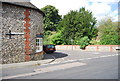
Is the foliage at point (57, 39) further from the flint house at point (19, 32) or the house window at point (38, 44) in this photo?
the flint house at point (19, 32)

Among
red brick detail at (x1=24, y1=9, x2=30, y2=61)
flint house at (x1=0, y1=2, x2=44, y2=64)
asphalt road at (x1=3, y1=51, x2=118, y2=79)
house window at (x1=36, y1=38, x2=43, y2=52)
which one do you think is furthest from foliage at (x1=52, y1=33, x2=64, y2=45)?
asphalt road at (x1=3, y1=51, x2=118, y2=79)

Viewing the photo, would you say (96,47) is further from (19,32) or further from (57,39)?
(19,32)

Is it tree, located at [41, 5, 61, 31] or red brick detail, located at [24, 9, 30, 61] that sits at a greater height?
tree, located at [41, 5, 61, 31]

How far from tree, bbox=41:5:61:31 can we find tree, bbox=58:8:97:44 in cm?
1256

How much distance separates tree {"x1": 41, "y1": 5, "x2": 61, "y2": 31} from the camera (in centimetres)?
4534

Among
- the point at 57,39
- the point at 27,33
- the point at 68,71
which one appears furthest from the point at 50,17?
the point at 68,71

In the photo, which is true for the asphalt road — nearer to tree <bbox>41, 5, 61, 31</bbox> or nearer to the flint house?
the flint house

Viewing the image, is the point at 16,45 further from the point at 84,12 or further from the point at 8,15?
the point at 84,12

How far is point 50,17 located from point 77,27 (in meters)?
19.1

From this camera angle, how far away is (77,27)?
31812mm

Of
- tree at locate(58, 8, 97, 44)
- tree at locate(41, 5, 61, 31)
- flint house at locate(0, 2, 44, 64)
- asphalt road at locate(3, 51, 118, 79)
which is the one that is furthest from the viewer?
tree at locate(41, 5, 61, 31)

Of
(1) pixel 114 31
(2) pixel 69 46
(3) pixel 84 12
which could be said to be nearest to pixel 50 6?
(3) pixel 84 12

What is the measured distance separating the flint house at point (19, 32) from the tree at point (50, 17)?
3262 centimetres

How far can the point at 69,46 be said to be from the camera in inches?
1176
